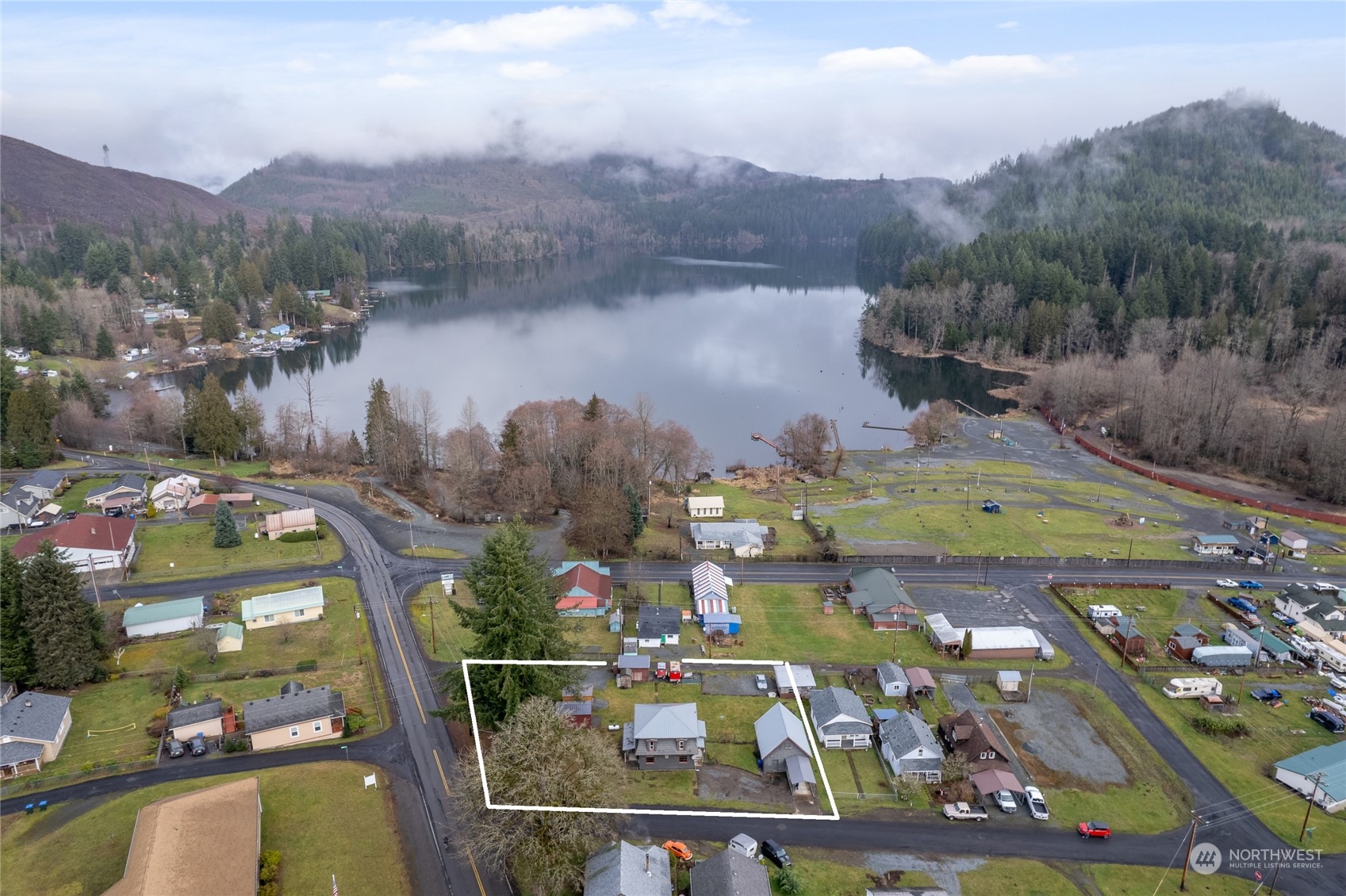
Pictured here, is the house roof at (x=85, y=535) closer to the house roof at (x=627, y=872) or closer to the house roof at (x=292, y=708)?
the house roof at (x=292, y=708)

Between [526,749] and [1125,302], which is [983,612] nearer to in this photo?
[526,749]

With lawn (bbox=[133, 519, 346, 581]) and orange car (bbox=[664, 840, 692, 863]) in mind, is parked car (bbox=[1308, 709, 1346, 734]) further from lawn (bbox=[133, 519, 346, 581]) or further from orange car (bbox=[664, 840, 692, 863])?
lawn (bbox=[133, 519, 346, 581])

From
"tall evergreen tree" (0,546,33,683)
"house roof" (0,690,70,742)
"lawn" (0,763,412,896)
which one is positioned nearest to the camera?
"lawn" (0,763,412,896)

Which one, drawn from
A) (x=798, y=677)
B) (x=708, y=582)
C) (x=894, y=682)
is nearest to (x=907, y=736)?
(x=894, y=682)

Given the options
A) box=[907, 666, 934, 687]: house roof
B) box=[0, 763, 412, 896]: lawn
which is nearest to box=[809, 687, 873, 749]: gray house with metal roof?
box=[907, 666, 934, 687]: house roof

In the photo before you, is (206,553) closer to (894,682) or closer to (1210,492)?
(894,682)

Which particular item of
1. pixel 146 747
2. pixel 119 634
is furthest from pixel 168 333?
pixel 146 747
